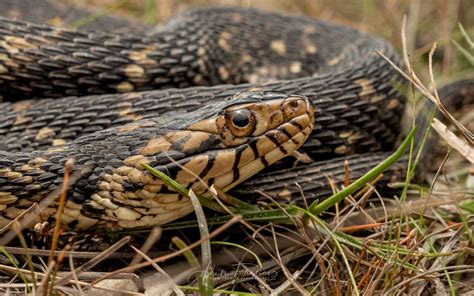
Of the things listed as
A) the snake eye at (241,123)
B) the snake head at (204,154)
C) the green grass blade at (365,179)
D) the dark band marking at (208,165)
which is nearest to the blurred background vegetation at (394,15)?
the green grass blade at (365,179)

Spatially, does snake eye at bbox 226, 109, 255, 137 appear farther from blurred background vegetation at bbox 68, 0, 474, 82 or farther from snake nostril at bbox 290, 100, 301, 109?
blurred background vegetation at bbox 68, 0, 474, 82

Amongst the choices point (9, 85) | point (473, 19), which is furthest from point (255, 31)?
point (473, 19)

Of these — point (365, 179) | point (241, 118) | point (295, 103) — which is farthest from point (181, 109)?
point (365, 179)

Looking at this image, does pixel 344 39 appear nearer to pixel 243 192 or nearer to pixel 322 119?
pixel 322 119

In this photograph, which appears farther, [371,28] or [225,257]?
[371,28]

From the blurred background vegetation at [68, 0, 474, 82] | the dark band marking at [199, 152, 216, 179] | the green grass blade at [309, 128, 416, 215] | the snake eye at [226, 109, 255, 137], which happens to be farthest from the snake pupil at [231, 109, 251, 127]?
the blurred background vegetation at [68, 0, 474, 82]

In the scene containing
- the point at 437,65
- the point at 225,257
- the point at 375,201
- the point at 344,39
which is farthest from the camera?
the point at 437,65
